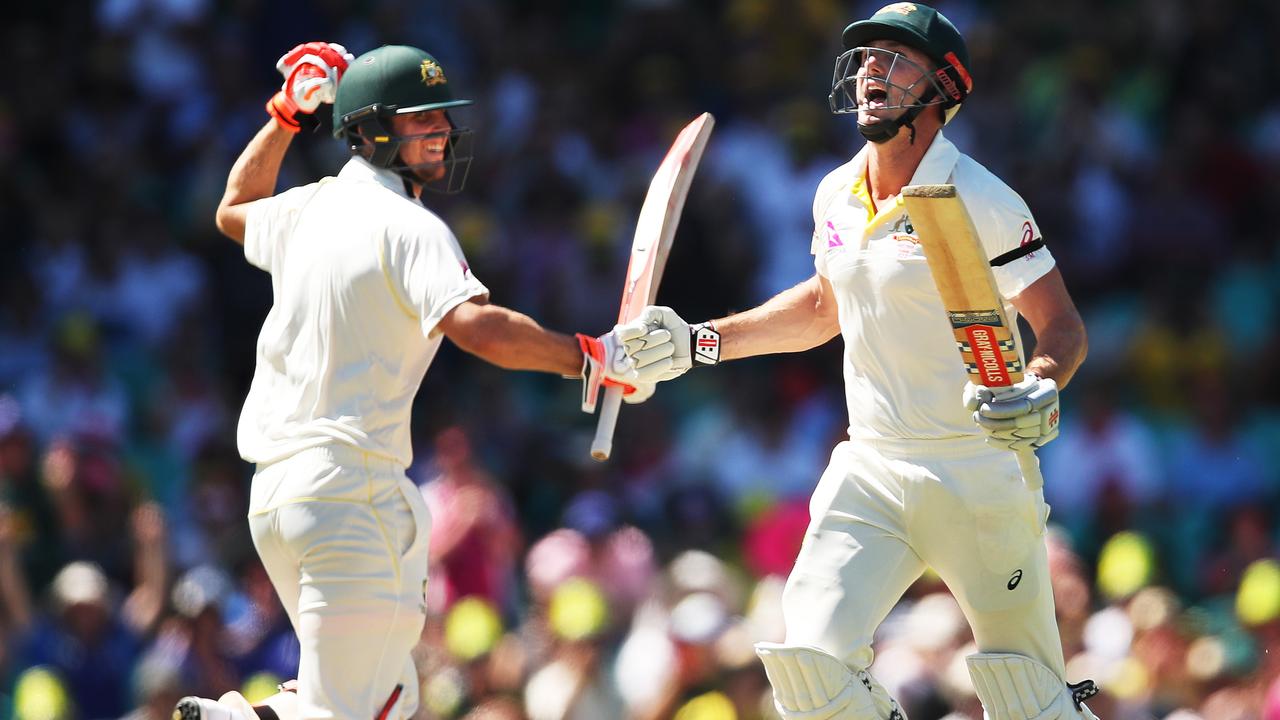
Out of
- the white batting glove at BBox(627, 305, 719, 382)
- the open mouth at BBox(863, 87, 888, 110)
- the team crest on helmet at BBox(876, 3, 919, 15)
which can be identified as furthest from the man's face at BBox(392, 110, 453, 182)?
the team crest on helmet at BBox(876, 3, 919, 15)

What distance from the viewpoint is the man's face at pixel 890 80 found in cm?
623

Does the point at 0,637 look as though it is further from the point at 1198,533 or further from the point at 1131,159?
the point at 1131,159

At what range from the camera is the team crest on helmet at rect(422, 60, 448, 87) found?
6535 millimetres

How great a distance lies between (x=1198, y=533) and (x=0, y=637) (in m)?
6.47

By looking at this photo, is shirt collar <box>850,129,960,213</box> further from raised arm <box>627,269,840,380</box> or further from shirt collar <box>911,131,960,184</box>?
raised arm <box>627,269,840,380</box>

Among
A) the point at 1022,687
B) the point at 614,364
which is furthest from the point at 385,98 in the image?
the point at 1022,687

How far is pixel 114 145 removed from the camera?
1376cm

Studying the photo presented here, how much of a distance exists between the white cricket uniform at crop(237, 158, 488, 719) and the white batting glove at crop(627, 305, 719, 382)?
762 millimetres

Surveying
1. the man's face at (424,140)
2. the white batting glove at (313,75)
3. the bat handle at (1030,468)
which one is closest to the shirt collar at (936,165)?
the bat handle at (1030,468)

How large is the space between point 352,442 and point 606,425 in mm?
1034

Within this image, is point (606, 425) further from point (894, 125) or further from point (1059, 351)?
point (1059, 351)

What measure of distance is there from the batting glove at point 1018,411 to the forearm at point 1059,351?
0.21 metres

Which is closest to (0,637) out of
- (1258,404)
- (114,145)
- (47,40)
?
(114,145)

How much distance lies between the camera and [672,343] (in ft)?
22.1
